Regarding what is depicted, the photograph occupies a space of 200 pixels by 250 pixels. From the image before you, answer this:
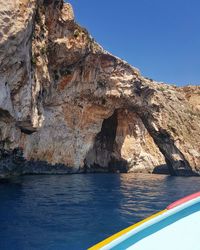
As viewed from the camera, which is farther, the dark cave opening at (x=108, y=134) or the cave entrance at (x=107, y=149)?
the dark cave opening at (x=108, y=134)

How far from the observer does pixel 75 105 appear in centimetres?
5369

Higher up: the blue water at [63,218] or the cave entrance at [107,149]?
the cave entrance at [107,149]

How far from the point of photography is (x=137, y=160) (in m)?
67.0

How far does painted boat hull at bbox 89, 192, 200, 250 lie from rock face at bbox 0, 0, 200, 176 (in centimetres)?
2537

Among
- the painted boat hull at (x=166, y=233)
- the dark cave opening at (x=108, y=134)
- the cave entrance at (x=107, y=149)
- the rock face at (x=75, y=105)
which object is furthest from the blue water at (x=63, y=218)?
the dark cave opening at (x=108, y=134)

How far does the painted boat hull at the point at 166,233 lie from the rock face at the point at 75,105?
25.4 meters

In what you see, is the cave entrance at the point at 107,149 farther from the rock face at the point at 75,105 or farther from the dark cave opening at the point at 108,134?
the rock face at the point at 75,105

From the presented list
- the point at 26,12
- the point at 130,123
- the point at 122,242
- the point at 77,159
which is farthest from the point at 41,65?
the point at 122,242

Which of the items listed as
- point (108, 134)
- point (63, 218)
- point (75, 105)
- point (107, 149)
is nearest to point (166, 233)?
point (63, 218)

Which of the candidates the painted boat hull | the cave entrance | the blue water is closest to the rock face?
the cave entrance

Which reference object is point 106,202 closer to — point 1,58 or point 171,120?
point 1,58

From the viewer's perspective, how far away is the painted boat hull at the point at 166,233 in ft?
15.4

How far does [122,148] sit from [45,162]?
19.6 m

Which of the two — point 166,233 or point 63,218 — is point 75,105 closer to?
point 63,218
